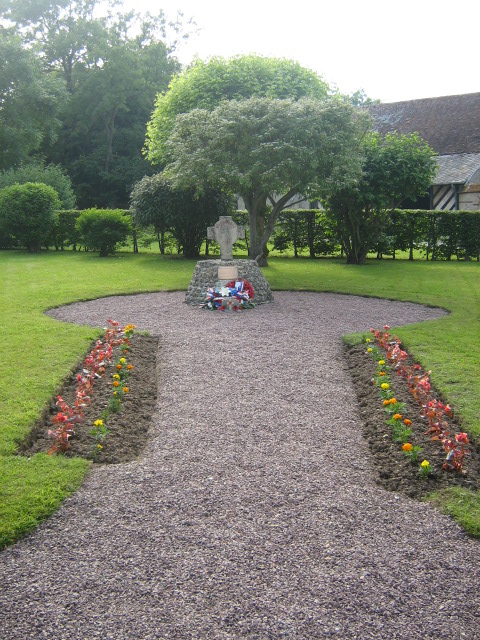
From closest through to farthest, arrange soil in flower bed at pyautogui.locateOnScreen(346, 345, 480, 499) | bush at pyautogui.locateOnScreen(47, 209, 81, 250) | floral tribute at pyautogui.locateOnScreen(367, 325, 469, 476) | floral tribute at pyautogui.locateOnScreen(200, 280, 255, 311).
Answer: soil in flower bed at pyautogui.locateOnScreen(346, 345, 480, 499) < floral tribute at pyautogui.locateOnScreen(367, 325, 469, 476) < floral tribute at pyautogui.locateOnScreen(200, 280, 255, 311) < bush at pyautogui.locateOnScreen(47, 209, 81, 250)

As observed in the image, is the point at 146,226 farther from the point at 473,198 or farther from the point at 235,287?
the point at 473,198

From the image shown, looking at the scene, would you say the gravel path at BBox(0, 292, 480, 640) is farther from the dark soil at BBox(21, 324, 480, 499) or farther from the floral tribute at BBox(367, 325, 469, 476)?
the floral tribute at BBox(367, 325, 469, 476)

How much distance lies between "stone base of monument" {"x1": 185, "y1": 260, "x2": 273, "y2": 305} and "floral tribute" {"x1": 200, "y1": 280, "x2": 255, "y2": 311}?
0.30m

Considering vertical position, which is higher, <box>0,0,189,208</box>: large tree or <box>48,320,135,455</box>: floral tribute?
<box>0,0,189,208</box>: large tree

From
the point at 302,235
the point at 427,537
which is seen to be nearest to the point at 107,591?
the point at 427,537

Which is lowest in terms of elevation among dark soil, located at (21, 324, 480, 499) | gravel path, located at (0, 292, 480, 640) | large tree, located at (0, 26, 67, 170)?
gravel path, located at (0, 292, 480, 640)

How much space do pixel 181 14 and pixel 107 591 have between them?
44735mm

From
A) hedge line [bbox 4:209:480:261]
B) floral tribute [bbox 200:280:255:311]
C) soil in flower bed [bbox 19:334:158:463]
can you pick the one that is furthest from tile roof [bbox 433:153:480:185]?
soil in flower bed [bbox 19:334:158:463]

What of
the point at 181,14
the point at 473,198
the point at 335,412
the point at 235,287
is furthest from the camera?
the point at 181,14

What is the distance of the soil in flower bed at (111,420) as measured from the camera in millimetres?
5117

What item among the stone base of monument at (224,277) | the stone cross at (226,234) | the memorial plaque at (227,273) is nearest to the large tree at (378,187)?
the stone cross at (226,234)

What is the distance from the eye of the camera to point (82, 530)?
12.9 ft

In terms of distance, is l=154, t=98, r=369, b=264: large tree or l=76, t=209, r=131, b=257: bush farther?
l=76, t=209, r=131, b=257: bush

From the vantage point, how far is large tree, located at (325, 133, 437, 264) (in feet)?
56.4
